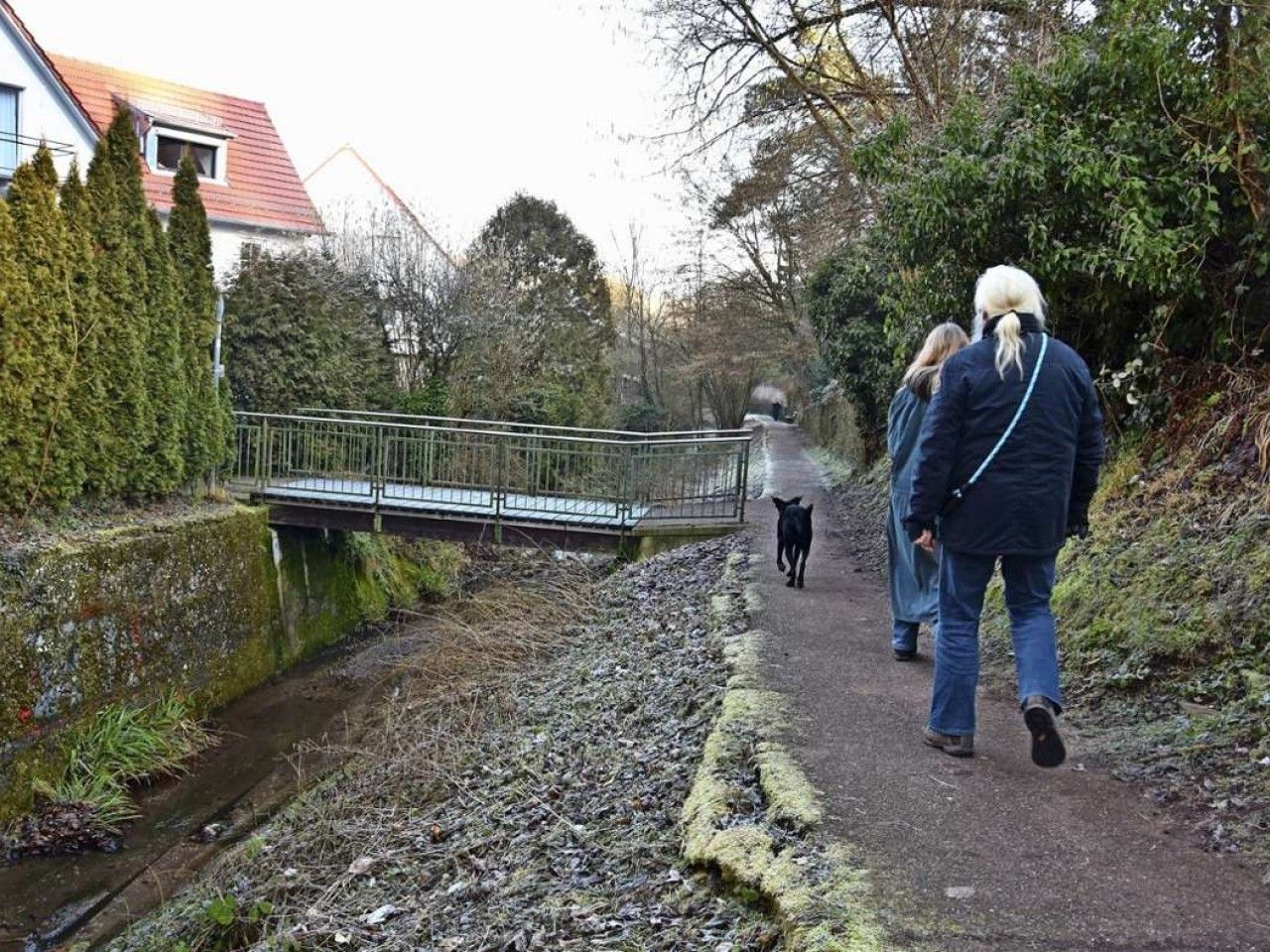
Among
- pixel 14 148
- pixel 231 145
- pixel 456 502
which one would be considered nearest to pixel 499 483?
pixel 456 502

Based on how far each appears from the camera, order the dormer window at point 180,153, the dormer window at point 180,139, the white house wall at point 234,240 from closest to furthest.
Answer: the white house wall at point 234,240, the dormer window at point 180,139, the dormer window at point 180,153

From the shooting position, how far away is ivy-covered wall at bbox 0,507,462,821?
884 centimetres

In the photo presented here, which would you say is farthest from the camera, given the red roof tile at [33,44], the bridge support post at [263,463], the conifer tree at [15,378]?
the red roof tile at [33,44]

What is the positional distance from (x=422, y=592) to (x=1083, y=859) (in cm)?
1577

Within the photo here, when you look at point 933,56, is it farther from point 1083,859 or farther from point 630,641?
point 1083,859

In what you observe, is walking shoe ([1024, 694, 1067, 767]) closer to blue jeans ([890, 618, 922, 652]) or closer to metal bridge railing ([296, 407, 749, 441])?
blue jeans ([890, 618, 922, 652])

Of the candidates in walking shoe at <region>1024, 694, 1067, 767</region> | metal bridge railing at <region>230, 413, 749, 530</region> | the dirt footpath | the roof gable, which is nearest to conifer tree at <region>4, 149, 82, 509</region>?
metal bridge railing at <region>230, 413, 749, 530</region>

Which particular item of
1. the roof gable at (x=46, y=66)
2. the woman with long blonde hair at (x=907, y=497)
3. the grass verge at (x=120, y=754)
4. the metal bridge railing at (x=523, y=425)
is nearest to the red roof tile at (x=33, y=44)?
the roof gable at (x=46, y=66)

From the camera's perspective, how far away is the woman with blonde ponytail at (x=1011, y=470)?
4156 millimetres

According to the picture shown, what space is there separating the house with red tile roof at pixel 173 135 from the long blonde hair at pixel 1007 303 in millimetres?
18678

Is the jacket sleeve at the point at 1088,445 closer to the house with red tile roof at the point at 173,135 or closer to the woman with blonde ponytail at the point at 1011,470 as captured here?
the woman with blonde ponytail at the point at 1011,470

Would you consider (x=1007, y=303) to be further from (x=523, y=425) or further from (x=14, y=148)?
(x=14, y=148)

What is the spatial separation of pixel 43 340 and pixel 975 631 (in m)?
9.32

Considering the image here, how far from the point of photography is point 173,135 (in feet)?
75.8
